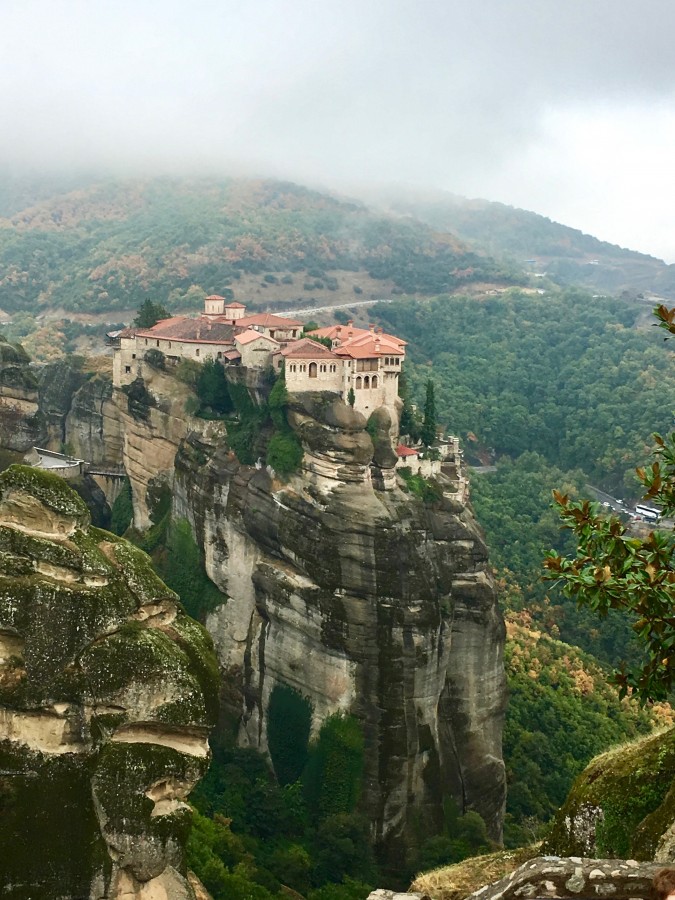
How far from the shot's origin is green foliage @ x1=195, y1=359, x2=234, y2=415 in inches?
1742

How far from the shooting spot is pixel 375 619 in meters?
36.3

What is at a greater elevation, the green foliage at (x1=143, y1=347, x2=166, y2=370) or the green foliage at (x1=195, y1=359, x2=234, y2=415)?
the green foliage at (x1=143, y1=347, x2=166, y2=370)

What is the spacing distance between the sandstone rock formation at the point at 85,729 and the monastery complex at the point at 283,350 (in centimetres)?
2437

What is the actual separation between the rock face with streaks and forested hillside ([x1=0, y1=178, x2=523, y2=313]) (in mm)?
69591

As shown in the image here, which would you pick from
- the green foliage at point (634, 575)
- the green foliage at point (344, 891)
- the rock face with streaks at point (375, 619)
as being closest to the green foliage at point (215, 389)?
the rock face with streaks at point (375, 619)

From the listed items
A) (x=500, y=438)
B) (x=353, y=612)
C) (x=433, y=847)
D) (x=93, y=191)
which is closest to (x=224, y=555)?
(x=353, y=612)

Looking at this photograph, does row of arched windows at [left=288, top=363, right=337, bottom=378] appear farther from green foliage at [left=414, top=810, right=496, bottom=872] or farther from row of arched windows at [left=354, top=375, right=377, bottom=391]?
green foliage at [left=414, top=810, right=496, bottom=872]

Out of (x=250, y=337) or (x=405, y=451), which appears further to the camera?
(x=250, y=337)

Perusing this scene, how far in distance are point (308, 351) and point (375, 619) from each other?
10967mm

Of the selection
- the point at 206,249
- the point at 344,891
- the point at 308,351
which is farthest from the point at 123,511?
the point at 206,249

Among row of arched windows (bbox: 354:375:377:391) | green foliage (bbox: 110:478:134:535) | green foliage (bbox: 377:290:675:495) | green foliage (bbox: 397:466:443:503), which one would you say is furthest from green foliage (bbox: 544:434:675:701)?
green foliage (bbox: 377:290:675:495)

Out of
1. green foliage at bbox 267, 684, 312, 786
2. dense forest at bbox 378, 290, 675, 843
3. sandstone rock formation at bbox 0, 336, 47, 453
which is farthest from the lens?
dense forest at bbox 378, 290, 675, 843

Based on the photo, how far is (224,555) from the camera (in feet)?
136

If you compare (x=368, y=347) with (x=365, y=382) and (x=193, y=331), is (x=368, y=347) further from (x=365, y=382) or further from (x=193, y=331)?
(x=193, y=331)
